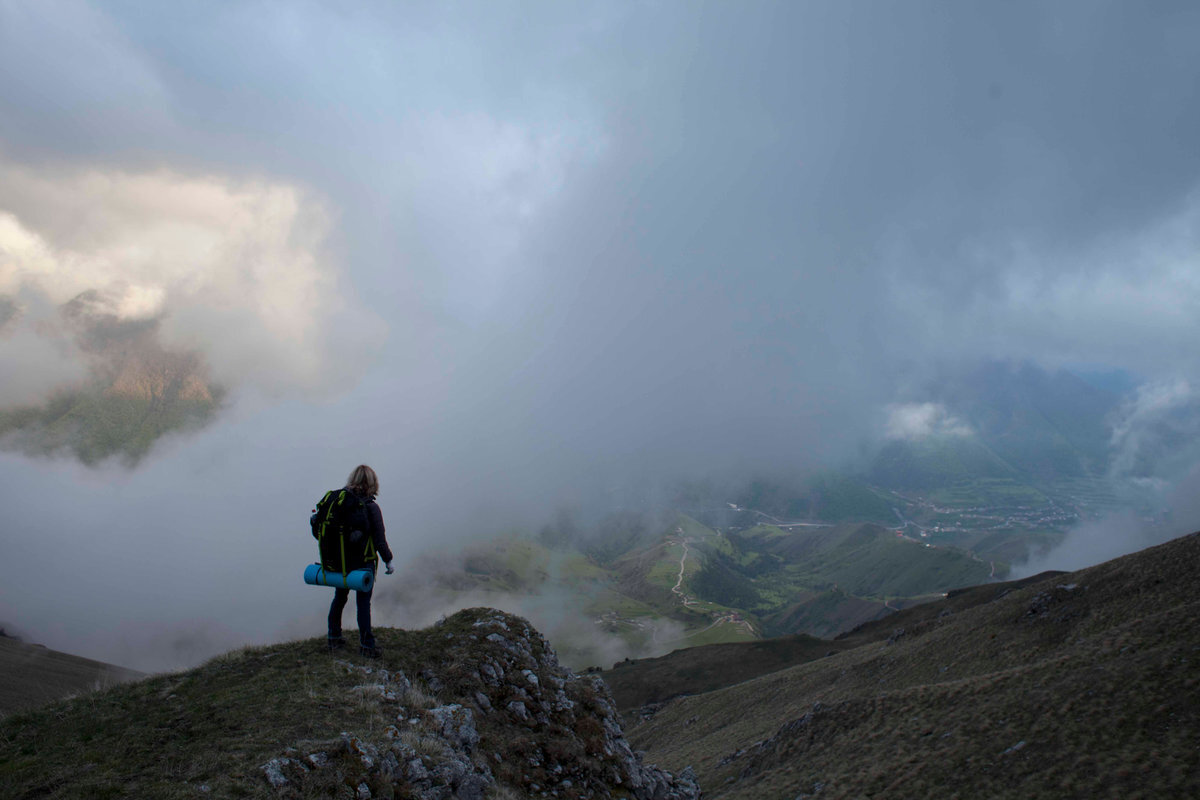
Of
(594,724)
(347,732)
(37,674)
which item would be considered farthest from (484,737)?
(37,674)

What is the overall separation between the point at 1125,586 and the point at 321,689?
52473 millimetres

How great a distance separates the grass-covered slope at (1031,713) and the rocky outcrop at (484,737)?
43.4 feet

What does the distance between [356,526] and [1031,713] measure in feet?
108

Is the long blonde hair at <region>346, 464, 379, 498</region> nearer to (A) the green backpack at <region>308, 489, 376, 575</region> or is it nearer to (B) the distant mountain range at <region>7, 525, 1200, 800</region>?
(A) the green backpack at <region>308, 489, 376, 575</region>

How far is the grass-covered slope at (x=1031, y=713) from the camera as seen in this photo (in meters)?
21.9

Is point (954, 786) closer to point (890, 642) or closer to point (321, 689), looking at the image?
point (321, 689)

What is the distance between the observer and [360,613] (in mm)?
14898

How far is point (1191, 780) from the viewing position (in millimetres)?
19031

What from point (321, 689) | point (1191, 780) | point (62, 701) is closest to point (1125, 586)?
point (1191, 780)

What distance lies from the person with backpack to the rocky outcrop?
2997 millimetres

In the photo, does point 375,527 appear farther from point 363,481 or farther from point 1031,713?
point 1031,713

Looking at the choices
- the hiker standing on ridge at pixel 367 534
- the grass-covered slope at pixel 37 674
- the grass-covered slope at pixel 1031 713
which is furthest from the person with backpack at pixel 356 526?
the grass-covered slope at pixel 37 674

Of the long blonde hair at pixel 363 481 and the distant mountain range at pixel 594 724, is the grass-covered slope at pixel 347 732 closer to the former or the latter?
the distant mountain range at pixel 594 724

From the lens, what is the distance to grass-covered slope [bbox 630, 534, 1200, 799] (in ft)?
72.0
